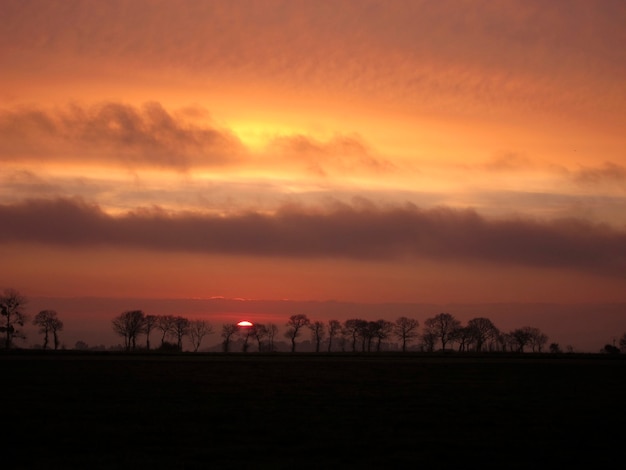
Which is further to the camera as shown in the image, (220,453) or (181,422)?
(181,422)

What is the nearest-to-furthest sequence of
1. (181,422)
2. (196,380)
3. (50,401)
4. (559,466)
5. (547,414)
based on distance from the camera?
1. (559,466)
2. (181,422)
3. (547,414)
4. (50,401)
5. (196,380)

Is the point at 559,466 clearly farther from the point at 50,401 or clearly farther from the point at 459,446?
the point at 50,401

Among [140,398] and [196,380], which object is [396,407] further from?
[196,380]

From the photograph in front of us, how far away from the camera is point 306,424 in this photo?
28.0 meters

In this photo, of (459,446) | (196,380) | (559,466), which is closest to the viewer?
(559,466)

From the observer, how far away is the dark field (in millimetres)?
21500

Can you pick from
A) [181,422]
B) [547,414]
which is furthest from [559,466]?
[181,422]

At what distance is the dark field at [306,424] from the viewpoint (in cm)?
2150

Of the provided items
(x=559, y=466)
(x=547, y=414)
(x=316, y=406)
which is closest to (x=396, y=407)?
(x=316, y=406)

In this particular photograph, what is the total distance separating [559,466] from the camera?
814 inches

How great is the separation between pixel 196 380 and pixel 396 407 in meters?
20.4

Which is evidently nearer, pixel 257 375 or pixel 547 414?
pixel 547 414

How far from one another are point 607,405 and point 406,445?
17454 mm

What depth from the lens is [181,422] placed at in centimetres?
2825
